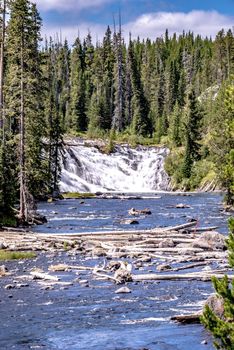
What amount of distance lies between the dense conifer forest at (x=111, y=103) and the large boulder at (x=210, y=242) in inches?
560

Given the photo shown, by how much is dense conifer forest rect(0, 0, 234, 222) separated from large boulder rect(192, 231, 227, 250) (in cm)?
1423

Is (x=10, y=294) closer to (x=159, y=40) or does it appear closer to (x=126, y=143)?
(x=126, y=143)

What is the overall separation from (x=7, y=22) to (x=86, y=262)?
31644 millimetres

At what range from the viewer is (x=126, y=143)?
109250mm

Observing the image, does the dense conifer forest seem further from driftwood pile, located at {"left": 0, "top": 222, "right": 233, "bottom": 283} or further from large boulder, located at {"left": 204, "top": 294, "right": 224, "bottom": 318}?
large boulder, located at {"left": 204, "top": 294, "right": 224, "bottom": 318}

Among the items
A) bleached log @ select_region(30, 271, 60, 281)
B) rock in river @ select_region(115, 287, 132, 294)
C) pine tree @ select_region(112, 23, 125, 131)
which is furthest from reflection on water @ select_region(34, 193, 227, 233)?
pine tree @ select_region(112, 23, 125, 131)

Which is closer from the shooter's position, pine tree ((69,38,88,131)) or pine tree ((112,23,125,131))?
pine tree ((69,38,88,131))

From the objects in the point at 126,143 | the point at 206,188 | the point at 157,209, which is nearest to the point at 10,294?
the point at 157,209

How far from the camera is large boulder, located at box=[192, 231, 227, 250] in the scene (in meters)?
28.5

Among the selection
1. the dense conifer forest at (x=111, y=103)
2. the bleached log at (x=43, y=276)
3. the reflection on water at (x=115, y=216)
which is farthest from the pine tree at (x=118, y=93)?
the bleached log at (x=43, y=276)

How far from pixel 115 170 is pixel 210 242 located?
69.8 meters

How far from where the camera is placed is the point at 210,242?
1139 inches

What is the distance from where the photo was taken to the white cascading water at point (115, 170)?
89.9m

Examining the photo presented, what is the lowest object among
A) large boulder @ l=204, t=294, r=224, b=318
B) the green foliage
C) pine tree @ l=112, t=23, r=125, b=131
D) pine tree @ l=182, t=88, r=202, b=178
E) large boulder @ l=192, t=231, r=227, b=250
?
large boulder @ l=192, t=231, r=227, b=250
